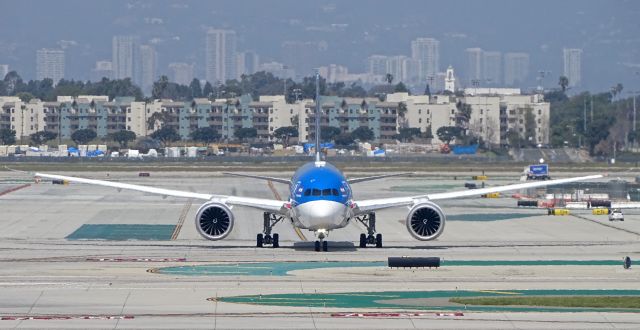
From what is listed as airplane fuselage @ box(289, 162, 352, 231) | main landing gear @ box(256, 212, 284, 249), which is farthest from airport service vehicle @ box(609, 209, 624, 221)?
airplane fuselage @ box(289, 162, 352, 231)

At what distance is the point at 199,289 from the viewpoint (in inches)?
1823

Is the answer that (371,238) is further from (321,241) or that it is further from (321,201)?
(321,201)

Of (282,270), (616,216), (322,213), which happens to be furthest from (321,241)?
(616,216)

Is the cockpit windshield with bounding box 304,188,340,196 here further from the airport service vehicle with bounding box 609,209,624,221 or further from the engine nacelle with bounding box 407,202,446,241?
the airport service vehicle with bounding box 609,209,624,221

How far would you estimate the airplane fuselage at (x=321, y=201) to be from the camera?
5772 centimetres

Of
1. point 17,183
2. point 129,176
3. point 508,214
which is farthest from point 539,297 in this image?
point 129,176

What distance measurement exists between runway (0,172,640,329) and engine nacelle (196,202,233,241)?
795 mm

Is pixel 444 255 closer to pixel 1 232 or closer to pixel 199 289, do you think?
pixel 199 289

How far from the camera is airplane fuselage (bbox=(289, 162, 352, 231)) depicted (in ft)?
189

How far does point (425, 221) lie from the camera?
60.9 m

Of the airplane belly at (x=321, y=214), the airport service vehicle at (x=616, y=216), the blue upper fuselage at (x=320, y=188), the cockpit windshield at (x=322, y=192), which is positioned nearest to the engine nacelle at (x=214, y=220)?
the blue upper fuselage at (x=320, y=188)

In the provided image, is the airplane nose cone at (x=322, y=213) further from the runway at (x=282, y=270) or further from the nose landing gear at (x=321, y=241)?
the runway at (x=282, y=270)

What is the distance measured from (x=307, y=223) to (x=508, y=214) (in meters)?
31.8

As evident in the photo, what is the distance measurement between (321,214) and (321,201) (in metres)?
0.65
